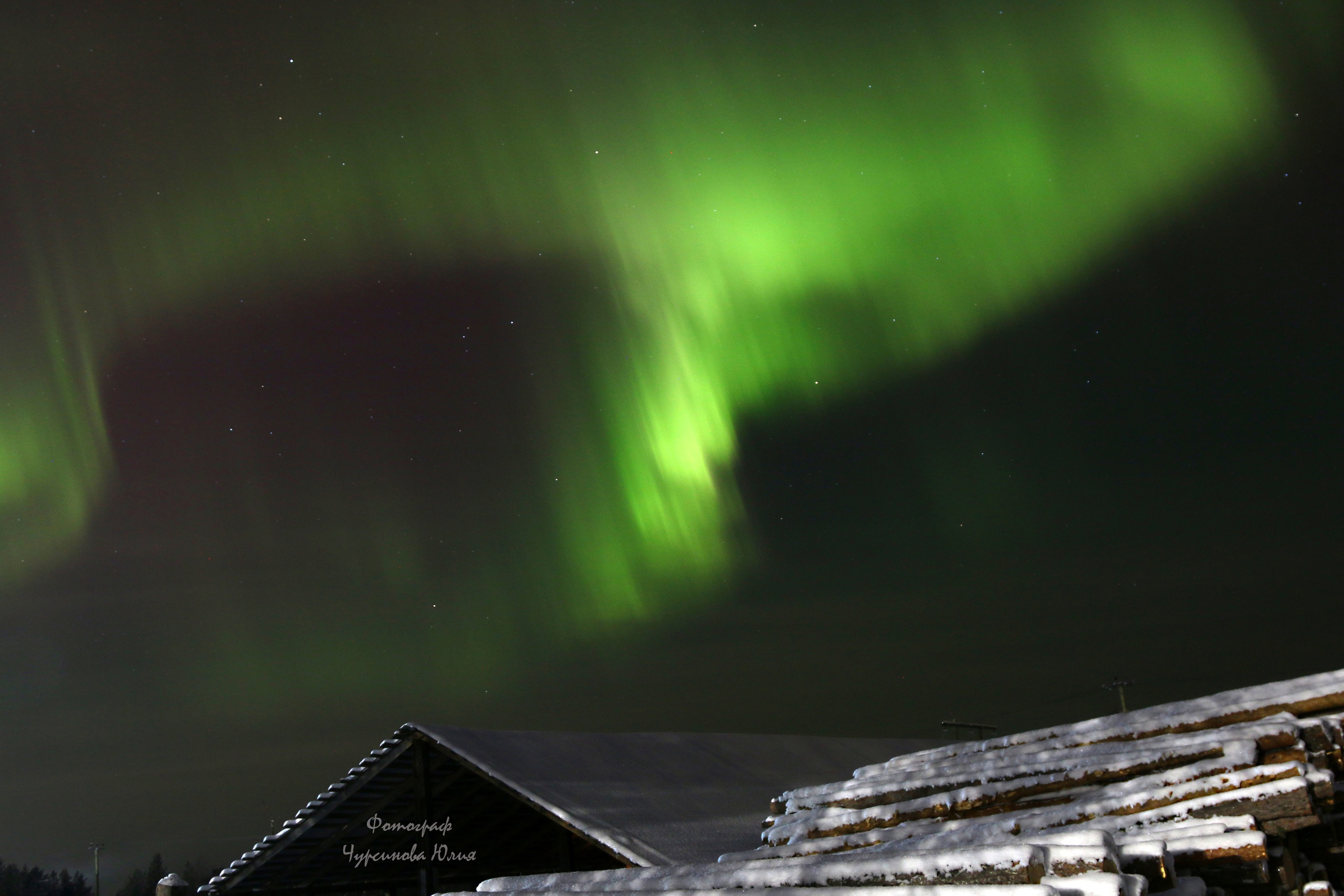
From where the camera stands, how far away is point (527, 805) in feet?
64.5

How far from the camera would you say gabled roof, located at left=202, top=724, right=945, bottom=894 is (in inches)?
658

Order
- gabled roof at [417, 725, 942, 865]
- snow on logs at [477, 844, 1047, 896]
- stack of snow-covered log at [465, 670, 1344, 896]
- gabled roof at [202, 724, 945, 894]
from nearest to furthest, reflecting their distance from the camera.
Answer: snow on logs at [477, 844, 1047, 896] → stack of snow-covered log at [465, 670, 1344, 896] → gabled roof at [417, 725, 942, 865] → gabled roof at [202, 724, 945, 894]

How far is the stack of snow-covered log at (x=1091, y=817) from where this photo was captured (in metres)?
4.77

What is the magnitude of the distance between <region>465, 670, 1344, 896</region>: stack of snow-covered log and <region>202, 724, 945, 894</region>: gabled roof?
641 centimetres

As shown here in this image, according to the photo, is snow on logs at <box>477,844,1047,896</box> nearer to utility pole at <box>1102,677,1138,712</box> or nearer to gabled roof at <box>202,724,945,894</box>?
gabled roof at <box>202,724,945,894</box>

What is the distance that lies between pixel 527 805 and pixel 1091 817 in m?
14.2

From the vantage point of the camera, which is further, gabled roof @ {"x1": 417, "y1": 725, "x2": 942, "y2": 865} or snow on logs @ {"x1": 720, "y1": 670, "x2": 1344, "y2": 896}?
gabled roof @ {"x1": 417, "y1": 725, "x2": 942, "y2": 865}

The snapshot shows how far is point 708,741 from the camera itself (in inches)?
982

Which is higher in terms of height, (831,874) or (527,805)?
(527,805)

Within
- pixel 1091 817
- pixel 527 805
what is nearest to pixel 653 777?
pixel 527 805

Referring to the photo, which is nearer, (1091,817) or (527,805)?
(1091,817)

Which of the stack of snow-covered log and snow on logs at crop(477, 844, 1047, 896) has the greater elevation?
snow on logs at crop(477, 844, 1047, 896)

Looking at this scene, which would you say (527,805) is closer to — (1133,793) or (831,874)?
(1133,793)

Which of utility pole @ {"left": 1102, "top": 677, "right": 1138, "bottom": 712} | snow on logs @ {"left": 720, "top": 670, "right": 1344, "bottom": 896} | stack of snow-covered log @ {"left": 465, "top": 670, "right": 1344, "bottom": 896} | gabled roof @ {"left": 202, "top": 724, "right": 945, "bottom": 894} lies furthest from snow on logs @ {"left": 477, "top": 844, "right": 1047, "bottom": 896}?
utility pole @ {"left": 1102, "top": 677, "right": 1138, "bottom": 712}
